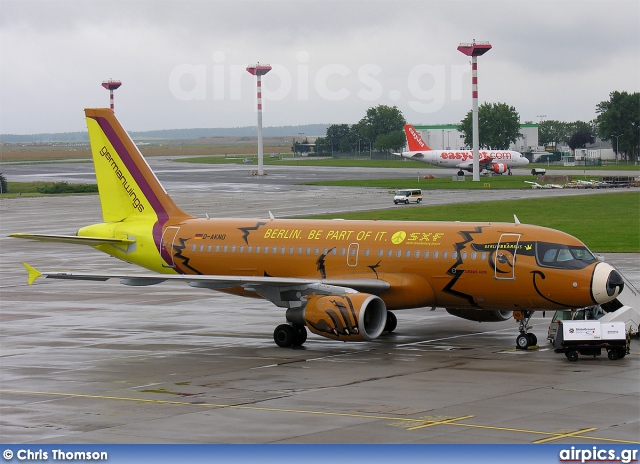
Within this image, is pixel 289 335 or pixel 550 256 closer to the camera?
pixel 550 256

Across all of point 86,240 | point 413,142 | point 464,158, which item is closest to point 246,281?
point 86,240

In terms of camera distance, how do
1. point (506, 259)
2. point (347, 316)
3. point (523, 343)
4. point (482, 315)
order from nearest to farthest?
point (347, 316)
point (506, 259)
point (523, 343)
point (482, 315)

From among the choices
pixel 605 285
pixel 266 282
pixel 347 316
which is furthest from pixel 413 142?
pixel 347 316

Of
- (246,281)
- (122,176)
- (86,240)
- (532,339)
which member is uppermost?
(122,176)

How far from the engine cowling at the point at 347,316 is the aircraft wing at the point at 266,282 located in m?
0.83

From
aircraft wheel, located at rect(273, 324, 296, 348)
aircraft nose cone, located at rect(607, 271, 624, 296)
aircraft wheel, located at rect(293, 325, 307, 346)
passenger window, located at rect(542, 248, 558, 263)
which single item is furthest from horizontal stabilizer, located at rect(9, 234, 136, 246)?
aircraft nose cone, located at rect(607, 271, 624, 296)

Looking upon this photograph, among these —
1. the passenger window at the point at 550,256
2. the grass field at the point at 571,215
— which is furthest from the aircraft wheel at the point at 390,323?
the grass field at the point at 571,215

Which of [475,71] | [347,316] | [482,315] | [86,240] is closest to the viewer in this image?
[347,316]

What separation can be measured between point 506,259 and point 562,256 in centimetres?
186

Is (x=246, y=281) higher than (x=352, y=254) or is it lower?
lower

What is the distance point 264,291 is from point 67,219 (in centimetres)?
6095

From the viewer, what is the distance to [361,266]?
3709 centimetres

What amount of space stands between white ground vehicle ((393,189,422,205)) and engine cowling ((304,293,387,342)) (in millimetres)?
70580

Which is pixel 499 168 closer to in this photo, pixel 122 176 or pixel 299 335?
pixel 122 176
